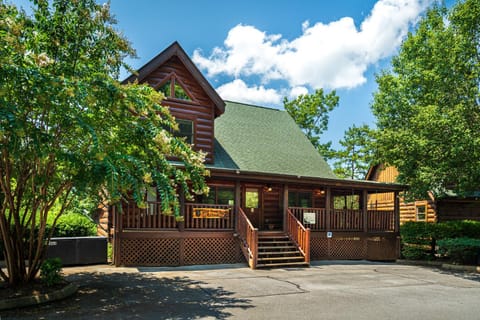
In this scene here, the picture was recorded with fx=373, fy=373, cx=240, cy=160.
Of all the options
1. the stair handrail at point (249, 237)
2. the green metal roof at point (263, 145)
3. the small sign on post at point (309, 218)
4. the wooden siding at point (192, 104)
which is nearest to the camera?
the stair handrail at point (249, 237)

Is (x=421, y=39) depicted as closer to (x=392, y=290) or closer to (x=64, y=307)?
(x=392, y=290)

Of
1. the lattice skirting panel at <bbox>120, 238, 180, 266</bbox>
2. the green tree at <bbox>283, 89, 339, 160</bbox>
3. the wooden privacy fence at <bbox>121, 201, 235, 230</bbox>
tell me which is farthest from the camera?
the green tree at <bbox>283, 89, 339, 160</bbox>

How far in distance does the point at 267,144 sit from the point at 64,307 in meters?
12.2

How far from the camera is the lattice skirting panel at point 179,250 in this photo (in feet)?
40.0

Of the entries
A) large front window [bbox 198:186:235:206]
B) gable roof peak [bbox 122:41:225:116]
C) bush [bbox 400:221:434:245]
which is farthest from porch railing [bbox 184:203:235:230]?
bush [bbox 400:221:434:245]

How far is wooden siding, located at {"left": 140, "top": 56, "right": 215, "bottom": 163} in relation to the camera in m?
14.3

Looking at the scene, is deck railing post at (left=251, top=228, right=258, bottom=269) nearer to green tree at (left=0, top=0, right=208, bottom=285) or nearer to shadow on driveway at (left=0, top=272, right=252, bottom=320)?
shadow on driveway at (left=0, top=272, right=252, bottom=320)

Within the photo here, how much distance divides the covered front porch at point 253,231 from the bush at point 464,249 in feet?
8.61

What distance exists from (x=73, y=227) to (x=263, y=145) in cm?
878

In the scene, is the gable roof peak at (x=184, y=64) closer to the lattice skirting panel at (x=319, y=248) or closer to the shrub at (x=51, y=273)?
→ the lattice skirting panel at (x=319, y=248)

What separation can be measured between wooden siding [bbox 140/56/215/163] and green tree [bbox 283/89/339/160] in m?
21.9

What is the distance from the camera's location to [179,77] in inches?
579

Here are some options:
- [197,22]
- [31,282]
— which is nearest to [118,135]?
[31,282]

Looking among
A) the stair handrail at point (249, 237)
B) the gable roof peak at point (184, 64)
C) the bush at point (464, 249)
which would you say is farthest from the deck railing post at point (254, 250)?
the bush at point (464, 249)
